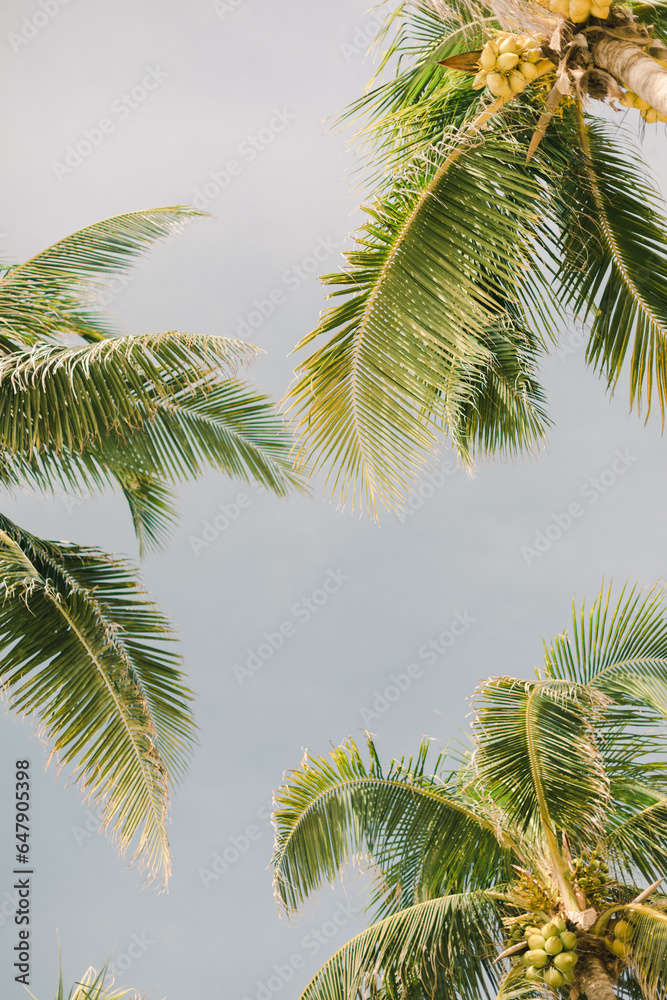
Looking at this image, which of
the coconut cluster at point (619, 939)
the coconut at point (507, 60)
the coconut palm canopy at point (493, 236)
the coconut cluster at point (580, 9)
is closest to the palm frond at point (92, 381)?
the coconut palm canopy at point (493, 236)

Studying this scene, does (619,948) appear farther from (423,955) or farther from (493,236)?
(493,236)

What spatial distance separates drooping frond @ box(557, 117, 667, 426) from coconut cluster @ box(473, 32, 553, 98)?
0.80 metres

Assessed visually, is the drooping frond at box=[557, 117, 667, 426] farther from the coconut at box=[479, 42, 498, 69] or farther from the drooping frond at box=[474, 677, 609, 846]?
the drooping frond at box=[474, 677, 609, 846]

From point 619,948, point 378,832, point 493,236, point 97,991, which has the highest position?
point 493,236

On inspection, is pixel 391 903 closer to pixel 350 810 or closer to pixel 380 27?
pixel 350 810

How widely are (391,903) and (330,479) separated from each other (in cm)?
458

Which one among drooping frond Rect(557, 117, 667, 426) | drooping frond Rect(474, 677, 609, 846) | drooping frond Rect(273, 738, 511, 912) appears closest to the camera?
drooping frond Rect(557, 117, 667, 426)

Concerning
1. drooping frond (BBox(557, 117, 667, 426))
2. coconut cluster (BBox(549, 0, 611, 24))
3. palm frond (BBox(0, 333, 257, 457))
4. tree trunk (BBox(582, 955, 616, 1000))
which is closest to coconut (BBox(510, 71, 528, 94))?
coconut cluster (BBox(549, 0, 611, 24))

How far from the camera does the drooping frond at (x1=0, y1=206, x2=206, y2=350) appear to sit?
6473mm

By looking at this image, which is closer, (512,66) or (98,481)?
(512,66)

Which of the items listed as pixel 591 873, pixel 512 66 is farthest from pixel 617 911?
pixel 512 66

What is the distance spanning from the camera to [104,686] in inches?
229

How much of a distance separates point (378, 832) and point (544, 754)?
5.61 feet

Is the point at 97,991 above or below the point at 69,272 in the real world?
below
